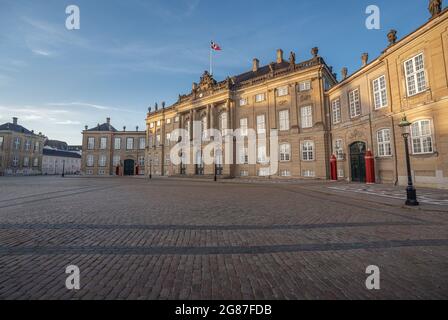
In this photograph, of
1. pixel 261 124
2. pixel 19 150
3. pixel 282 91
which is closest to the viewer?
pixel 282 91

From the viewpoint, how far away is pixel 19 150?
57.9 metres

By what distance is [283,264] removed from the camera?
11.2 ft

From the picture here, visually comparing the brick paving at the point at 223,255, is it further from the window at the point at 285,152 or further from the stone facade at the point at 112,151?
the stone facade at the point at 112,151

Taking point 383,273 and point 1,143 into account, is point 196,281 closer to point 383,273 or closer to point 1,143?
point 383,273

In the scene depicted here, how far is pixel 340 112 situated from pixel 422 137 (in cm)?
925

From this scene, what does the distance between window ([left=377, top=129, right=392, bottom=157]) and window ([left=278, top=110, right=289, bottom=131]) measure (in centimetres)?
1151

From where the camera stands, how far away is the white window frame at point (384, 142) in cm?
1644

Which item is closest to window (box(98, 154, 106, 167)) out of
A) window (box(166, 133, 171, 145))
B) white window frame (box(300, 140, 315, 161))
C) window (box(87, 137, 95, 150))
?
window (box(87, 137, 95, 150))

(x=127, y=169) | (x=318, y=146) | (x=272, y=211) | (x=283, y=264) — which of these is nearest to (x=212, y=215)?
(x=272, y=211)

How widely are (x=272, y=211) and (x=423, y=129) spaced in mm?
13614

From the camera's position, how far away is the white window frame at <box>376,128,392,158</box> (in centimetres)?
1644

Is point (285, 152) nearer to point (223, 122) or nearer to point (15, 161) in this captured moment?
point (223, 122)

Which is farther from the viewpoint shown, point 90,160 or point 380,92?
point 90,160

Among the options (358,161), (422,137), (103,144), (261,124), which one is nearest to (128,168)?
(103,144)
